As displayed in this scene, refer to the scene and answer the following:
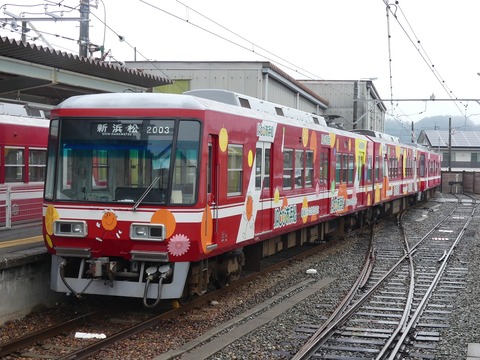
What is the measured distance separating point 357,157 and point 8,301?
38.2 ft

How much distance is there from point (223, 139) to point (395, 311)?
3443 millimetres

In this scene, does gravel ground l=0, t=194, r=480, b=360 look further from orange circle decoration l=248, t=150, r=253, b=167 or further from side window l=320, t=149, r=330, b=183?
side window l=320, t=149, r=330, b=183

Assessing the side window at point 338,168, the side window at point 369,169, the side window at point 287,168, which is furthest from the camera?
the side window at point 369,169

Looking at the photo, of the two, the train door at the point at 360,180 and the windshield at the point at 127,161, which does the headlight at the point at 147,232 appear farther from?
the train door at the point at 360,180

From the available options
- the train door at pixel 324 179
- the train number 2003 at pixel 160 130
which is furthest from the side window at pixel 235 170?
the train door at pixel 324 179

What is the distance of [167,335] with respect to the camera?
25.9 feet

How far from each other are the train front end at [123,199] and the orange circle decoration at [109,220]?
0.04 feet

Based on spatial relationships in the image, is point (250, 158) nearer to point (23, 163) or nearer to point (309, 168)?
point (309, 168)

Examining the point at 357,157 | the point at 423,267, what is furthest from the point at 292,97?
the point at 423,267

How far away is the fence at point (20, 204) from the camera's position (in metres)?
12.0

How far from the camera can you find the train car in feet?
43.5

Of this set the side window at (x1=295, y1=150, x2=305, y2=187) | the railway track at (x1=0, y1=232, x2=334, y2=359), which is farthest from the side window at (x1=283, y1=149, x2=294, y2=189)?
the railway track at (x1=0, y1=232, x2=334, y2=359)

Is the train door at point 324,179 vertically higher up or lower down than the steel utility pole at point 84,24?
lower down

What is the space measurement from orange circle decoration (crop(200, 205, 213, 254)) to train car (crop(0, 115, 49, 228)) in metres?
5.29
